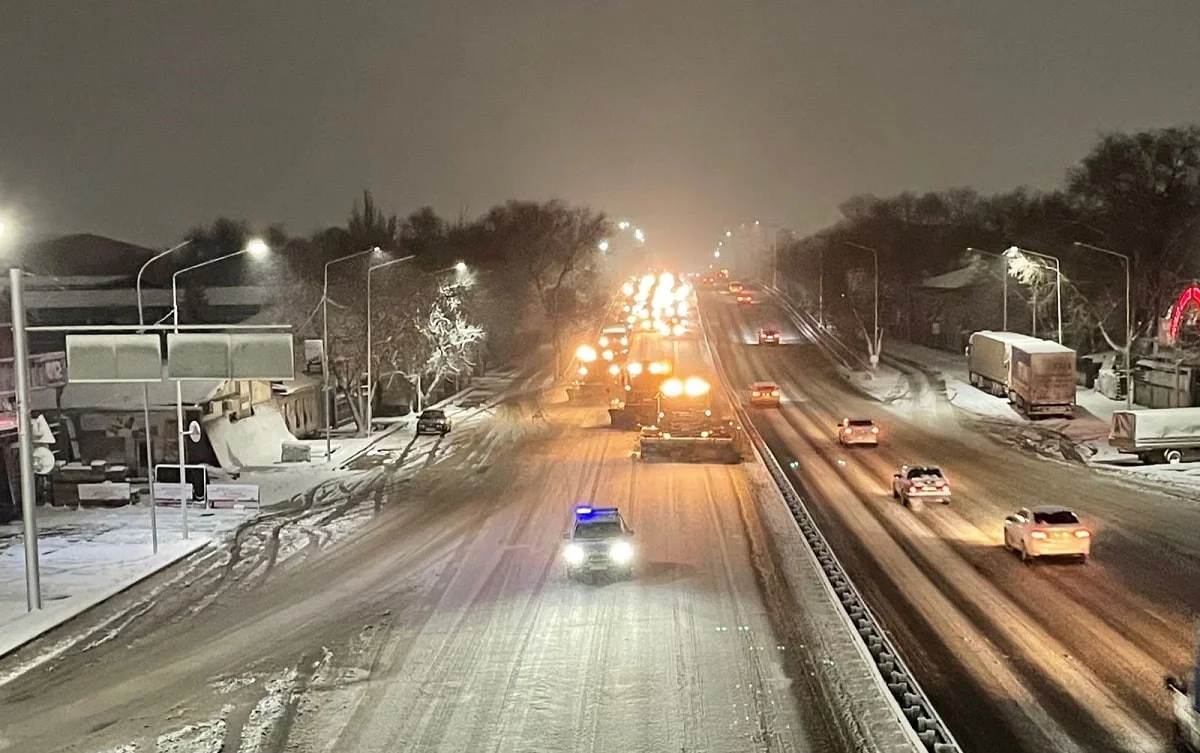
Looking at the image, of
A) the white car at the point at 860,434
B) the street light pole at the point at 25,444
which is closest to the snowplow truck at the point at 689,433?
the white car at the point at 860,434

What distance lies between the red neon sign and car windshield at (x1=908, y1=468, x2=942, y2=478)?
31.8 m

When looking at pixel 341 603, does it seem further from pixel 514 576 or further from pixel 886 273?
pixel 886 273

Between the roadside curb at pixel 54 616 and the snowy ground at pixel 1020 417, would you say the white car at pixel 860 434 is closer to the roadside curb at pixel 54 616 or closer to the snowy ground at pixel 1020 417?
the snowy ground at pixel 1020 417

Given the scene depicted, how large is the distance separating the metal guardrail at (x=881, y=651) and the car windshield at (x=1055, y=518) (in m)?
5.29

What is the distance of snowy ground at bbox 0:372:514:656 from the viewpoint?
1053 inches

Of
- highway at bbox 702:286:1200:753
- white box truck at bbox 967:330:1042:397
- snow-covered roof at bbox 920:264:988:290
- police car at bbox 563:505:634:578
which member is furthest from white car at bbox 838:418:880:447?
snow-covered roof at bbox 920:264:988:290

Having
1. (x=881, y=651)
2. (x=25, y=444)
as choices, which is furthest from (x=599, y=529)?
(x=25, y=444)

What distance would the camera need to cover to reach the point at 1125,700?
58.5 feet

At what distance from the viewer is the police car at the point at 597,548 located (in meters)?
26.8

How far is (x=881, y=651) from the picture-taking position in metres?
20.3

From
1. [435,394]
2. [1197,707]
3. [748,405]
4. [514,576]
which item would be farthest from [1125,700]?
[435,394]

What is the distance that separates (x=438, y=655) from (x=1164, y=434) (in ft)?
118

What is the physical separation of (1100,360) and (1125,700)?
6147 cm

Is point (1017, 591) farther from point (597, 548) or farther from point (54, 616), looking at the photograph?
point (54, 616)
